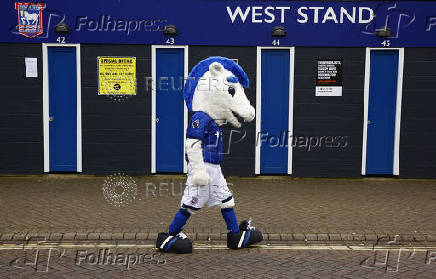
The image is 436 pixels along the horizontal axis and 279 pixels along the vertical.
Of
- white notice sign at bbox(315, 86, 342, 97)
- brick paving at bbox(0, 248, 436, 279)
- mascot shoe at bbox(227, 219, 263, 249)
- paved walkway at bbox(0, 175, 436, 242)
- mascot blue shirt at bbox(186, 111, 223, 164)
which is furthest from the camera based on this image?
white notice sign at bbox(315, 86, 342, 97)

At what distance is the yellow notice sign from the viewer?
11977mm

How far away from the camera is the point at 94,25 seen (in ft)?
38.9

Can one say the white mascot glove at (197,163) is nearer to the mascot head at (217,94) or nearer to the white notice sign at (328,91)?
the mascot head at (217,94)

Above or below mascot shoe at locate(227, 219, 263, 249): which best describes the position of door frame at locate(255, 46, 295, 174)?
above

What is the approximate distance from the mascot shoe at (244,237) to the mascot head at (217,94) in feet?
4.55

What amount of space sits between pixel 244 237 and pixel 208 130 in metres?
1.47

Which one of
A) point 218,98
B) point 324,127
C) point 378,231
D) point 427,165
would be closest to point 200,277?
point 218,98

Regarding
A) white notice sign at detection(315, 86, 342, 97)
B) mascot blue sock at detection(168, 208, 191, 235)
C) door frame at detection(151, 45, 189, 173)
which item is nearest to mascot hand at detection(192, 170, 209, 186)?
mascot blue sock at detection(168, 208, 191, 235)

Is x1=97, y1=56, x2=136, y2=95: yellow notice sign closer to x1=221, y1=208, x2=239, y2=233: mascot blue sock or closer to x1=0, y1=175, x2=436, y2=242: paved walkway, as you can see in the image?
x1=0, y1=175, x2=436, y2=242: paved walkway

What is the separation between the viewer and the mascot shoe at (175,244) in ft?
23.0

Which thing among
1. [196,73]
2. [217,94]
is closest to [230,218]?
[217,94]

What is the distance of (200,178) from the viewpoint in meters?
6.75

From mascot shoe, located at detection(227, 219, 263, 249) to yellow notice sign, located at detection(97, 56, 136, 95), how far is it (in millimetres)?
5536

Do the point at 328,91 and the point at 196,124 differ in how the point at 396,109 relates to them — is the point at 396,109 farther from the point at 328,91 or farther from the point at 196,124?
the point at 196,124
